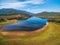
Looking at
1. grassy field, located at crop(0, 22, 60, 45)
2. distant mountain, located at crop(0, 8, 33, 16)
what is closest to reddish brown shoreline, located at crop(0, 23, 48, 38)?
grassy field, located at crop(0, 22, 60, 45)

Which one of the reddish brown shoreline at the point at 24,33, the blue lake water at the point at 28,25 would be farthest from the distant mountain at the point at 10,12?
the reddish brown shoreline at the point at 24,33

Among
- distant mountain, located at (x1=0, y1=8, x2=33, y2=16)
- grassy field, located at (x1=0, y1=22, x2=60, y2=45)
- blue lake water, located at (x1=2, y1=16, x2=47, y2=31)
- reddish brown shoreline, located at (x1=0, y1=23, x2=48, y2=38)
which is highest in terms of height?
distant mountain, located at (x1=0, y1=8, x2=33, y2=16)

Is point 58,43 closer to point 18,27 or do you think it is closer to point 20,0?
point 18,27

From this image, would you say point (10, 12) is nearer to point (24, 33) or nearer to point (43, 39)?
point (24, 33)

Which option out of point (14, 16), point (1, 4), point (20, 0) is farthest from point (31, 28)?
point (1, 4)

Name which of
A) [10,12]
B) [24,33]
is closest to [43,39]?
[24,33]

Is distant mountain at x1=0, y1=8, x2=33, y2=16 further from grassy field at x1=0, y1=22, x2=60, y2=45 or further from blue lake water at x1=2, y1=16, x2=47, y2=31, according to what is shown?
grassy field at x1=0, y1=22, x2=60, y2=45
